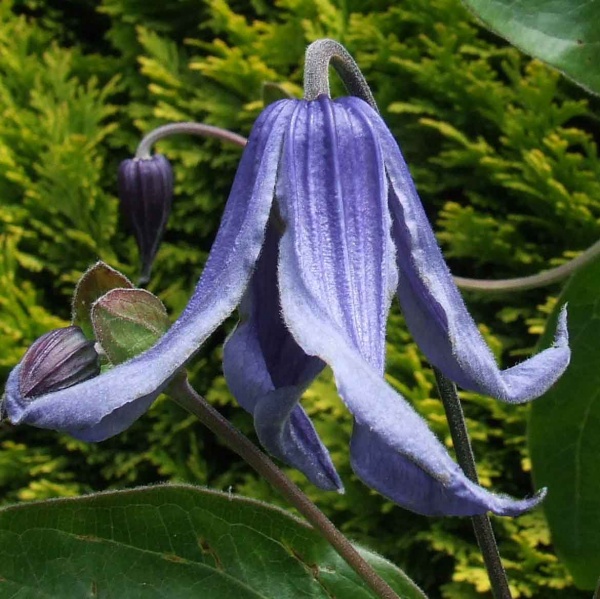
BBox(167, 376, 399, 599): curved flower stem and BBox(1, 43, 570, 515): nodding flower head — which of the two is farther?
BBox(167, 376, 399, 599): curved flower stem

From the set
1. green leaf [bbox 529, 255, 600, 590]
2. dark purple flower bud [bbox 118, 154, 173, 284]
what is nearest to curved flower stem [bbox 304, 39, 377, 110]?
green leaf [bbox 529, 255, 600, 590]

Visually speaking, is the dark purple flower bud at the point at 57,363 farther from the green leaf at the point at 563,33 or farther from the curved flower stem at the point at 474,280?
the green leaf at the point at 563,33

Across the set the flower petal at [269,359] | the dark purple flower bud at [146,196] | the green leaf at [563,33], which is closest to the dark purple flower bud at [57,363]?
the flower petal at [269,359]

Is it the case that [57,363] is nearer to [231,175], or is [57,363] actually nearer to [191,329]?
[191,329]

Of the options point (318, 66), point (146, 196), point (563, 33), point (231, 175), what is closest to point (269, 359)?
point (318, 66)

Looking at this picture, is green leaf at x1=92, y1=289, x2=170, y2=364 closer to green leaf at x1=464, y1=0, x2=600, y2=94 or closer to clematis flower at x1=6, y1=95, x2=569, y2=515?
clematis flower at x1=6, y1=95, x2=569, y2=515

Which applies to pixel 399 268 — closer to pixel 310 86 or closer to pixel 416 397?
pixel 310 86
